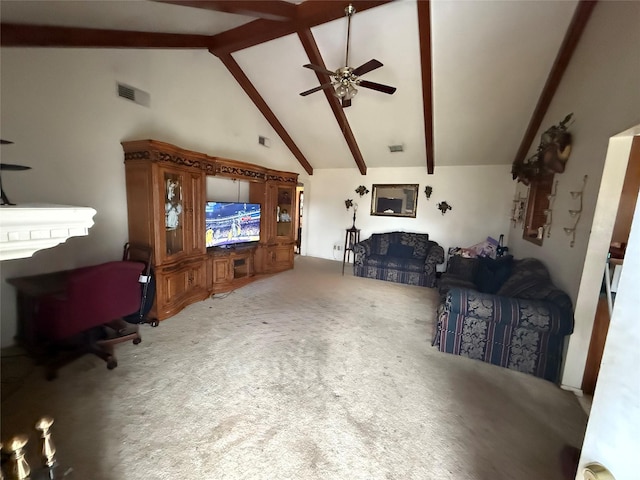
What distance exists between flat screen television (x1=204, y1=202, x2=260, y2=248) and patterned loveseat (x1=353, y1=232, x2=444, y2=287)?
2051mm

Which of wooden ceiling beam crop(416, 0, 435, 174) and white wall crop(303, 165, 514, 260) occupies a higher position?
wooden ceiling beam crop(416, 0, 435, 174)

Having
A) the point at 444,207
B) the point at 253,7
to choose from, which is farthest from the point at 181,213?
the point at 444,207

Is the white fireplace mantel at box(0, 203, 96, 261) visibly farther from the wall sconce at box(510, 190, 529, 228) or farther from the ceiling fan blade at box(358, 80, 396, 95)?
the wall sconce at box(510, 190, 529, 228)

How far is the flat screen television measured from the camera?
3891 mm

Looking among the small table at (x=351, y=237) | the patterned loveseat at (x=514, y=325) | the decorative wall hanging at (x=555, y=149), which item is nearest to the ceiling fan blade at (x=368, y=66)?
the decorative wall hanging at (x=555, y=149)

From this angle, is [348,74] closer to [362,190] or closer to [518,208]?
[362,190]

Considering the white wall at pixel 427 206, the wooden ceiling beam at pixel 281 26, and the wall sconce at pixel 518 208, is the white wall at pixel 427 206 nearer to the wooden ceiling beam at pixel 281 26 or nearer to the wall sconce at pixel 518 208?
the wall sconce at pixel 518 208

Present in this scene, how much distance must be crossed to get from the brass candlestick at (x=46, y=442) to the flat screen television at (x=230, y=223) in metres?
3.23

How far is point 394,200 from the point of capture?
598 centimetres

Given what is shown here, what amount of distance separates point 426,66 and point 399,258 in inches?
123

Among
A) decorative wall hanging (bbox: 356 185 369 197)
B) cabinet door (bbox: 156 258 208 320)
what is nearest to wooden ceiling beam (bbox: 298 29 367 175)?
decorative wall hanging (bbox: 356 185 369 197)

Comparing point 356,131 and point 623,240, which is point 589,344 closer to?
point 623,240

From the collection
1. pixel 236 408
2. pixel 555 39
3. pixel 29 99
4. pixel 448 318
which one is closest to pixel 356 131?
pixel 555 39

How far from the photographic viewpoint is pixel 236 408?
1.79m
